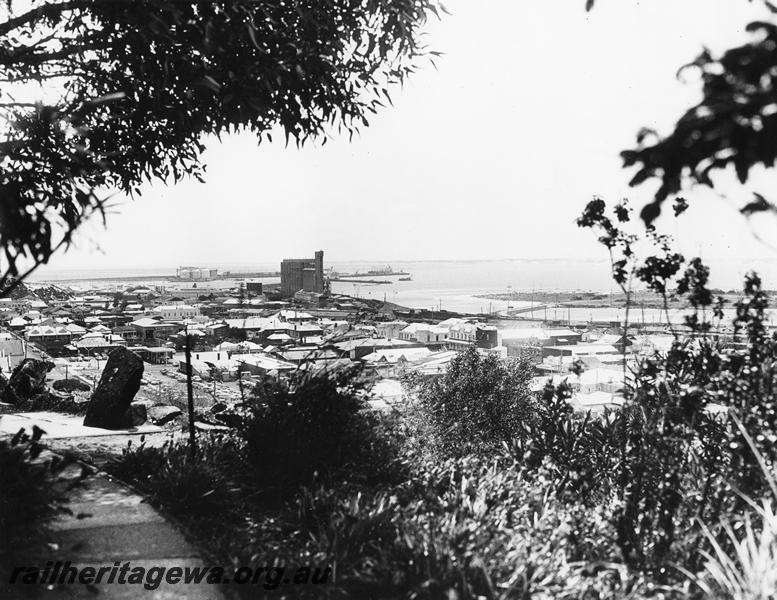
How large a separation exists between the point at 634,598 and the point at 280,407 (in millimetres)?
3082

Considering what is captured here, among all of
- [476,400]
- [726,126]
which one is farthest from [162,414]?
[726,126]

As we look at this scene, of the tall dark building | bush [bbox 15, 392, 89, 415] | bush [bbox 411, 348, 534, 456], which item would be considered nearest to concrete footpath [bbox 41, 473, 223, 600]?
bush [bbox 411, 348, 534, 456]

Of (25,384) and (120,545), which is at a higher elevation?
(120,545)

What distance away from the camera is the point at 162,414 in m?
9.03

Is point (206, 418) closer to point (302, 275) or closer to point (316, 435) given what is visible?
point (316, 435)

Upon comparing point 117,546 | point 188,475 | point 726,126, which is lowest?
point 117,546

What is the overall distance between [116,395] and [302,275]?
17717 millimetres

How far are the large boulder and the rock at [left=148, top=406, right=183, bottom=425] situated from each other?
2.06 feet

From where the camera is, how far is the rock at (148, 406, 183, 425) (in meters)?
8.73

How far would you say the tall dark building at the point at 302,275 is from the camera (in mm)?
20702

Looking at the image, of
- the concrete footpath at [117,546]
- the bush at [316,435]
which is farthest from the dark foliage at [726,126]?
the bush at [316,435]

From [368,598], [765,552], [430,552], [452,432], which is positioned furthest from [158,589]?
[452,432]

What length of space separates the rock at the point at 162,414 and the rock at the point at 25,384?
7.59 ft

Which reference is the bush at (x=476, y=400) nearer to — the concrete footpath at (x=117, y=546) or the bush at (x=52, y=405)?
the concrete footpath at (x=117, y=546)
